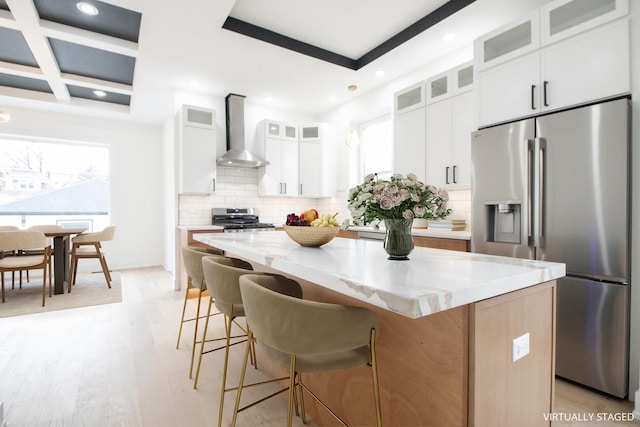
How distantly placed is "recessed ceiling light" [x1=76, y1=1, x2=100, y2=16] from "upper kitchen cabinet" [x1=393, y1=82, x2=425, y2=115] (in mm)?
3097

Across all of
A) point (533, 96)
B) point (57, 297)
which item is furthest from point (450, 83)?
point (57, 297)

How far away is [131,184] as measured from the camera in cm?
629

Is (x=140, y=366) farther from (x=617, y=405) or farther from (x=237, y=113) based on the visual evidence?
(x=237, y=113)

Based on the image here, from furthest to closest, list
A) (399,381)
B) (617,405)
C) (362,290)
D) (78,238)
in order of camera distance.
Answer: (78,238) < (617,405) < (399,381) < (362,290)

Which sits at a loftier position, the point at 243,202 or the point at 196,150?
the point at 196,150

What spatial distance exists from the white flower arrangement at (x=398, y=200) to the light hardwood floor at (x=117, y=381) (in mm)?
1176

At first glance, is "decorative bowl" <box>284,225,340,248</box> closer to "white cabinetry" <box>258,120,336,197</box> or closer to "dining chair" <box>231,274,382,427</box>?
"dining chair" <box>231,274,382,427</box>

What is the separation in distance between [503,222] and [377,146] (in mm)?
2730

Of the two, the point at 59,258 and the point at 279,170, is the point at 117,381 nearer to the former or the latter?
the point at 59,258

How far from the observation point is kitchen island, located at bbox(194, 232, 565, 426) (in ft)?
3.12

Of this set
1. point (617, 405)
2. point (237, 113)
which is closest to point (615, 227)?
point (617, 405)

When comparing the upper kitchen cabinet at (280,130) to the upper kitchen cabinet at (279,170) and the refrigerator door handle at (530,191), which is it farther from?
the refrigerator door handle at (530,191)

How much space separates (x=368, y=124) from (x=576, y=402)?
414cm

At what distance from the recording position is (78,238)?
4.61 metres
